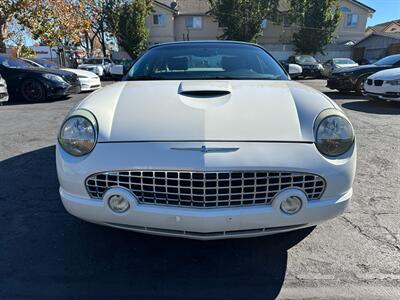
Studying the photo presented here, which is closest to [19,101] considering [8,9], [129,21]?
[8,9]

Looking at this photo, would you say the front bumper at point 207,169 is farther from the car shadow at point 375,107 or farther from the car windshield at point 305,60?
the car windshield at point 305,60

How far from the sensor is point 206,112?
2141mm

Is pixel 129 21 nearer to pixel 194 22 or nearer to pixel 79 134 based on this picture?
pixel 194 22

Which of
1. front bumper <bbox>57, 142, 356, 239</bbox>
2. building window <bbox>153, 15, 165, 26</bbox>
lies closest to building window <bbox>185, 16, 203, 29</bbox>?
building window <bbox>153, 15, 165, 26</bbox>

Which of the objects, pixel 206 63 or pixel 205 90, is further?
pixel 206 63

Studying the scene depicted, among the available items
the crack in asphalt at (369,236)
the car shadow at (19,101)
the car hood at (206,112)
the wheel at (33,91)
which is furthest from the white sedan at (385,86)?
the wheel at (33,91)

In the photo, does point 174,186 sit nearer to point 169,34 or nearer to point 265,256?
point 265,256

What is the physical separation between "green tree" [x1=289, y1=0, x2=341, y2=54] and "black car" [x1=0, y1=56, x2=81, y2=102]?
25756 millimetres

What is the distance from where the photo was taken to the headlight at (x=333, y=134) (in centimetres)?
204

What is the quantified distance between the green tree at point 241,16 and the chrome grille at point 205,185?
29.5 metres

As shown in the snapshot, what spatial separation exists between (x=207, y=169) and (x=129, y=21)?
94.1 ft

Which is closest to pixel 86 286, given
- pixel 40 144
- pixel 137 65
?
pixel 137 65

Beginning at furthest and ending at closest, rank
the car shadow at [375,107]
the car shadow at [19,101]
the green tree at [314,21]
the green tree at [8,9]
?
the green tree at [314,21], the green tree at [8,9], the car shadow at [19,101], the car shadow at [375,107]

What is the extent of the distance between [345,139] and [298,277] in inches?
36.7
